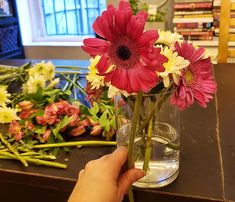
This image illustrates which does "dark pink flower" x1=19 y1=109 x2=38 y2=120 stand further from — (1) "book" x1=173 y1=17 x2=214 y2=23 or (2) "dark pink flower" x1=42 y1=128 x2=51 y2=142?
(1) "book" x1=173 y1=17 x2=214 y2=23

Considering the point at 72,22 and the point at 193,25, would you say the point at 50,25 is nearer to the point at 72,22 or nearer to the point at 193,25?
the point at 72,22

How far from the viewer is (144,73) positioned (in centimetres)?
42

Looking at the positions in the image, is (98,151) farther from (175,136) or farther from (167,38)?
(167,38)

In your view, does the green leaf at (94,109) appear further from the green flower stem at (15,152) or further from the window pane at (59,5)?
the window pane at (59,5)

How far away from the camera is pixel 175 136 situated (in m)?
0.67

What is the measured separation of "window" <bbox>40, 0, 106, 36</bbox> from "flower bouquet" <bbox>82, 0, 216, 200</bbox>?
99.2 inches

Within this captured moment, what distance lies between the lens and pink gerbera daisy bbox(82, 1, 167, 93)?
0.40 m

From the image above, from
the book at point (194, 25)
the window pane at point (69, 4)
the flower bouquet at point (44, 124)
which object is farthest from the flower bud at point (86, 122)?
the window pane at point (69, 4)

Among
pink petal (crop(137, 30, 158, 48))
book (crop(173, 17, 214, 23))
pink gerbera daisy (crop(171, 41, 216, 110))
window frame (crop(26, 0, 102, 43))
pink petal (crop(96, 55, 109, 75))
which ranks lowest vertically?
window frame (crop(26, 0, 102, 43))

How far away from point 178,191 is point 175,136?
121mm

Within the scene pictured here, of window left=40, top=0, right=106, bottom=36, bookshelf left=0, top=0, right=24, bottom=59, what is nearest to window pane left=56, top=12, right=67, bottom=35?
window left=40, top=0, right=106, bottom=36

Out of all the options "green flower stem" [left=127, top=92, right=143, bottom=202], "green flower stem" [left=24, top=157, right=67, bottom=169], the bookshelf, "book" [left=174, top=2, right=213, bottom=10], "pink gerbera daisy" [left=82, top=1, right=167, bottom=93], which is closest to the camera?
"pink gerbera daisy" [left=82, top=1, right=167, bottom=93]

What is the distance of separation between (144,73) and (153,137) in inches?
9.2

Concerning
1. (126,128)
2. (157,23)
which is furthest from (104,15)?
(157,23)
